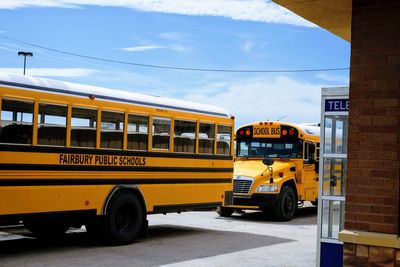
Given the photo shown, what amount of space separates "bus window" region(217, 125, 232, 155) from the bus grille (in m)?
2.17

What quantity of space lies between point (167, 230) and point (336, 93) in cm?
675

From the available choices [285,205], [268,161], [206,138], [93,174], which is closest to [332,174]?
[93,174]

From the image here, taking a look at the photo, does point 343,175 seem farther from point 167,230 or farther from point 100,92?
point 167,230

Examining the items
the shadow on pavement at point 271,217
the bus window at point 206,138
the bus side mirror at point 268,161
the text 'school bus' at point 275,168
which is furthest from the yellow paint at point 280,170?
the bus window at point 206,138

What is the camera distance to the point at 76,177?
30.2 ft

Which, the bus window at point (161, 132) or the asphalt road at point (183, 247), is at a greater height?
the bus window at point (161, 132)

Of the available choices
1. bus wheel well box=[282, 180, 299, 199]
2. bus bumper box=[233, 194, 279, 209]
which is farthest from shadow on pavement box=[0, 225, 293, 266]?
bus wheel well box=[282, 180, 299, 199]

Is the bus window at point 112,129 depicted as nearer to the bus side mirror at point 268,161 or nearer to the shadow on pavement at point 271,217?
the bus side mirror at point 268,161

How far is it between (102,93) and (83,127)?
75 cm

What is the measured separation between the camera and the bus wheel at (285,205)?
48.0 feet

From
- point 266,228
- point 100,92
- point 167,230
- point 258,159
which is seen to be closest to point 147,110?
point 100,92

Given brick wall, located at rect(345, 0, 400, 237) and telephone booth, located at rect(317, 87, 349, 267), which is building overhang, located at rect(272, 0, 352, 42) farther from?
telephone booth, located at rect(317, 87, 349, 267)

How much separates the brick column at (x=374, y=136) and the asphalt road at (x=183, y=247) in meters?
3.83

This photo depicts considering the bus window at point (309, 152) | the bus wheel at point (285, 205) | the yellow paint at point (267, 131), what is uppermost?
the yellow paint at point (267, 131)
